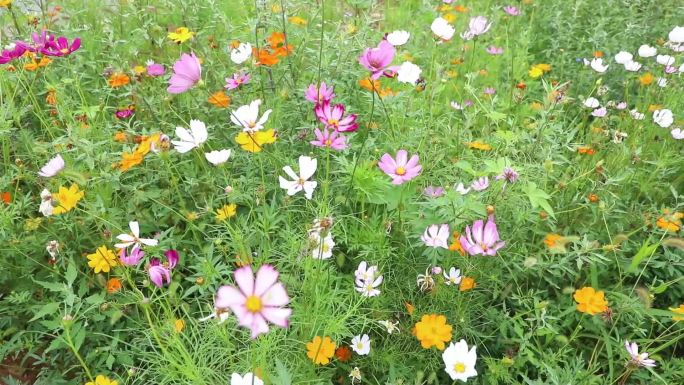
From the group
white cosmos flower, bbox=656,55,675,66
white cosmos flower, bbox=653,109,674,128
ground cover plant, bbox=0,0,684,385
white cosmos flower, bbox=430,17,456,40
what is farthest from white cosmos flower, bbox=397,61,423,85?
white cosmos flower, bbox=656,55,675,66

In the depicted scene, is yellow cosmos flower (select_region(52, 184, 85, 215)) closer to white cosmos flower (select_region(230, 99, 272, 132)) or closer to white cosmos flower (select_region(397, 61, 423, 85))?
white cosmos flower (select_region(230, 99, 272, 132))

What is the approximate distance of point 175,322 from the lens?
1.36 metres

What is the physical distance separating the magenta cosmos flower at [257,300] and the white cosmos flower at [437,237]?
0.72m

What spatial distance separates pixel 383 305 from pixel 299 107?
31.7 inches

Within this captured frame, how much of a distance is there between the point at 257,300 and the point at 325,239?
0.61 m

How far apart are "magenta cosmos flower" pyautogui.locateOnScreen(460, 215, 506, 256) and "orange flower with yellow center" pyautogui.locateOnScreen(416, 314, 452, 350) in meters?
0.21

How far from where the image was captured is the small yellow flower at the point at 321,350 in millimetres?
1335

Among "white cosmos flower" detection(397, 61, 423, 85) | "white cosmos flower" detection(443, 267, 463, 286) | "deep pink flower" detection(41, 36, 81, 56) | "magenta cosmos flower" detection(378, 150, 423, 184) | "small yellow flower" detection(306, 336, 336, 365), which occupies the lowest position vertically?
"small yellow flower" detection(306, 336, 336, 365)

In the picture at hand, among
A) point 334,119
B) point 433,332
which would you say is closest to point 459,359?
point 433,332

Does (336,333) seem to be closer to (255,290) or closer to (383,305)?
(383,305)

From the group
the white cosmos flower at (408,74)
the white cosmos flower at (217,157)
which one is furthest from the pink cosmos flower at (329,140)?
the white cosmos flower at (408,74)

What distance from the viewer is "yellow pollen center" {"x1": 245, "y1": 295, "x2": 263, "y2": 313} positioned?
0.83m

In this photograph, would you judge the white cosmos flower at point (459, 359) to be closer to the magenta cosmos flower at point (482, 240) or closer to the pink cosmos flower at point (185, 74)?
the magenta cosmos flower at point (482, 240)

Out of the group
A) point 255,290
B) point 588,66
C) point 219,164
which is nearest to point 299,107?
point 219,164
